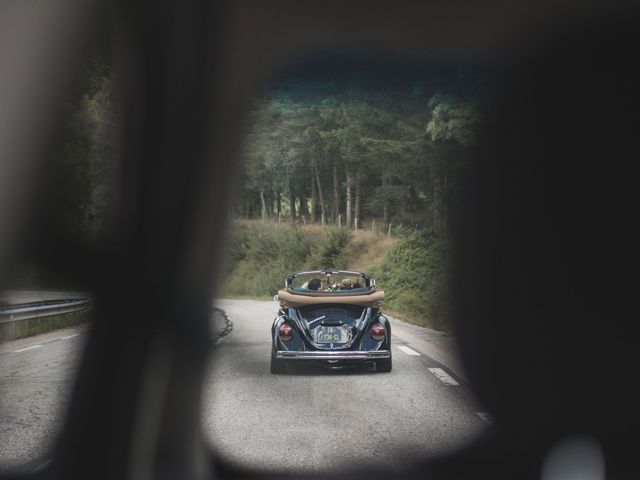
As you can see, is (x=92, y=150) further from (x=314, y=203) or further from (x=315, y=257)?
(x=315, y=257)

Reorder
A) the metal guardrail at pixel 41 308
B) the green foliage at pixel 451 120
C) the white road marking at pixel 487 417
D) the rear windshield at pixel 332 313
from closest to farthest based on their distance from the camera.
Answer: the white road marking at pixel 487 417, the rear windshield at pixel 332 313, the green foliage at pixel 451 120, the metal guardrail at pixel 41 308

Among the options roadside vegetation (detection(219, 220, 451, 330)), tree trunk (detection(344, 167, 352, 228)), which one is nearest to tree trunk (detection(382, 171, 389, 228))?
roadside vegetation (detection(219, 220, 451, 330))

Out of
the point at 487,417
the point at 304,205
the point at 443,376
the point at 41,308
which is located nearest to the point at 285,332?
the point at 304,205

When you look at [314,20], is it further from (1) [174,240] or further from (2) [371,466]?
(2) [371,466]

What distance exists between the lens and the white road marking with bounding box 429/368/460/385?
14.8ft

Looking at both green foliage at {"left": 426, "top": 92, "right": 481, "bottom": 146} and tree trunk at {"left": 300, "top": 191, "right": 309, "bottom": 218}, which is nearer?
tree trunk at {"left": 300, "top": 191, "right": 309, "bottom": 218}

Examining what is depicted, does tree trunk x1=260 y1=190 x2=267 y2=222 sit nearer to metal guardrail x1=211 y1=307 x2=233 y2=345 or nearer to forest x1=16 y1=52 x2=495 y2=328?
forest x1=16 y1=52 x2=495 y2=328

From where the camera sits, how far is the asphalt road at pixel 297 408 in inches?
127

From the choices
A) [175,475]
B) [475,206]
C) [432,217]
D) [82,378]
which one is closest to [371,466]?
[175,475]

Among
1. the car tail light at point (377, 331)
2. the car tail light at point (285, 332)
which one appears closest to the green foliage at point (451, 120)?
the car tail light at point (377, 331)

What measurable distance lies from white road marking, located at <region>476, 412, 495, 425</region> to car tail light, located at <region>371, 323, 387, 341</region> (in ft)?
2.42

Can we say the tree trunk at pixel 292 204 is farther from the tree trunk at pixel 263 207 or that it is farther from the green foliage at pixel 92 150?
the green foliage at pixel 92 150

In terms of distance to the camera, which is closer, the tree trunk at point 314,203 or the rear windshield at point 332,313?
the rear windshield at point 332,313

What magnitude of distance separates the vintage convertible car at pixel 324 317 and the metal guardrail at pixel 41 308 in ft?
Answer: 8.60
